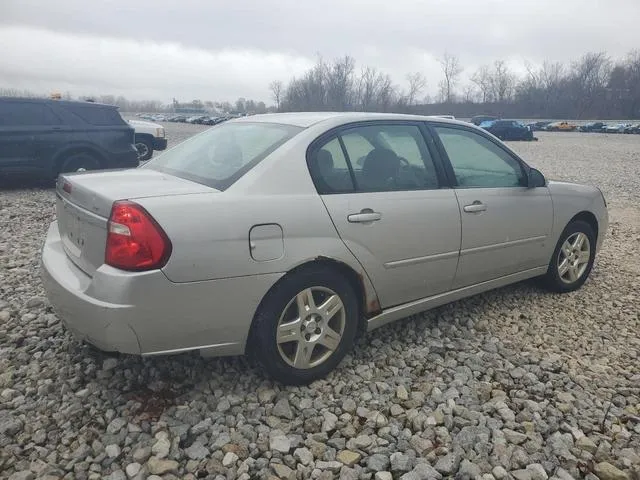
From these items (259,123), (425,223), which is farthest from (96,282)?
(425,223)

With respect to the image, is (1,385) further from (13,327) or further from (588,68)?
(588,68)

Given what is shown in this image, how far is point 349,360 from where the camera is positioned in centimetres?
309

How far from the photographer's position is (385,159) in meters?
3.11

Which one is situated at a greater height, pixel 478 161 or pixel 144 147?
pixel 144 147

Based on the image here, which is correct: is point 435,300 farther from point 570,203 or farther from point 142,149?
point 142,149

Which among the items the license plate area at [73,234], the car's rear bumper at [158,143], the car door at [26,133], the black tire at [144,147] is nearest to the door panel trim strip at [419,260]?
the license plate area at [73,234]

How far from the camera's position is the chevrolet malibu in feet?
7.46

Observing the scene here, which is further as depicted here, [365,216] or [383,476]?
[365,216]

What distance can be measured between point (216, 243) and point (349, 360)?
126cm

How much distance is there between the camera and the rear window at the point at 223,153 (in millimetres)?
2686

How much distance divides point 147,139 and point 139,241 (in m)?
12.5

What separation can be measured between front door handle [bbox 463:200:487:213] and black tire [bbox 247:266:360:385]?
105 cm

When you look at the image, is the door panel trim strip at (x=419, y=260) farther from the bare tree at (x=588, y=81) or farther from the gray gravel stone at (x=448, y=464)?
the bare tree at (x=588, y=81)

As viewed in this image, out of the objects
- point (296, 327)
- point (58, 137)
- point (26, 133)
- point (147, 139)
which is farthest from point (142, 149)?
point (296, 327)
